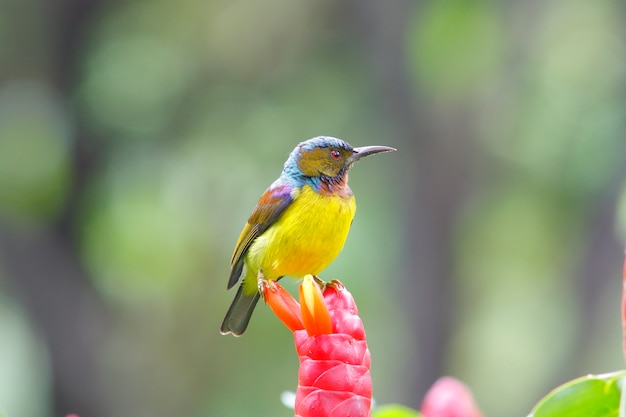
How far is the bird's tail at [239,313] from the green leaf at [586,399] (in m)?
1.41

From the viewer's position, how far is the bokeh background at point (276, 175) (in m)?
7.41

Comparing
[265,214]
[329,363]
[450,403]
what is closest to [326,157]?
[265,214]

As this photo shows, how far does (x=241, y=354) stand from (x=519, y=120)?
153 inches

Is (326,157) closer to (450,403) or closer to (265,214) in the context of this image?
(265,214)

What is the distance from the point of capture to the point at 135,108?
8164mm

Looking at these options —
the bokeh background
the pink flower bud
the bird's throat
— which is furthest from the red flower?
the bokeh background

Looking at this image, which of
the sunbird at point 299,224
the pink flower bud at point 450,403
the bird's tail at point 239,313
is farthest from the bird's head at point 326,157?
the pink flower bud at point 450,403

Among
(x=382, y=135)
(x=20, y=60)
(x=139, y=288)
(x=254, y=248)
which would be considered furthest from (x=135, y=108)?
(x=254, y=248)

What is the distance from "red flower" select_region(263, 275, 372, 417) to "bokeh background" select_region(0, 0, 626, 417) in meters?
5.62

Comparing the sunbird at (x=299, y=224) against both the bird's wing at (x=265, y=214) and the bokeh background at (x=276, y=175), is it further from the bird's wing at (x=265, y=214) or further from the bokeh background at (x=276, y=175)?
the bokeh background at (x=276, y=175)

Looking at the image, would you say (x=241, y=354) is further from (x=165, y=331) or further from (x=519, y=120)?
(x=519, y=120)

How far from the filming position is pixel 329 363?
1677 mm

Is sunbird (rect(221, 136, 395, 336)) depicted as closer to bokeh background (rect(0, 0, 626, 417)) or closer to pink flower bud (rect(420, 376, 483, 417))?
pink flower bud (rect(420, 376, 483, 417))

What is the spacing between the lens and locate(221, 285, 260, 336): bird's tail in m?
2.93
